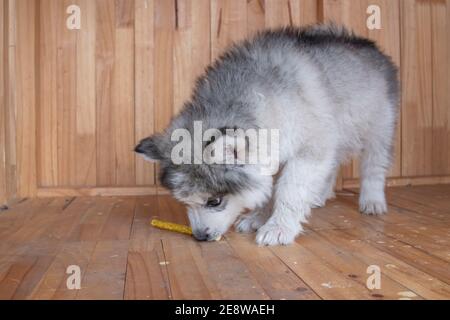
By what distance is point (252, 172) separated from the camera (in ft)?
8.50

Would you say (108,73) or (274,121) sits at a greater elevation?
(108,73)

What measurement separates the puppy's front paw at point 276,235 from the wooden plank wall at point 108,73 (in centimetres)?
175

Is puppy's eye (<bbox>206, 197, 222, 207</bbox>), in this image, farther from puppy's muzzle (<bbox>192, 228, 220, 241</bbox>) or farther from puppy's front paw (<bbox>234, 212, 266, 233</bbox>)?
puppy's front paw (<bbox>234, 212, 266, 233</bbox>)

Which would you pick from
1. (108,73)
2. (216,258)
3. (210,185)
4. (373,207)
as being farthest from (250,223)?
(108,73)

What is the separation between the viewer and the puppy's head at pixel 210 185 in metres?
2.50

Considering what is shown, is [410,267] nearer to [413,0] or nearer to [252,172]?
[252,172]

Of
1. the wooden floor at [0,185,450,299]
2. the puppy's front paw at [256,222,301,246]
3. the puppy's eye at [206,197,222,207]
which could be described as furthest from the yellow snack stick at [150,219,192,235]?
the puppy's front paw at [256,222,301,246]

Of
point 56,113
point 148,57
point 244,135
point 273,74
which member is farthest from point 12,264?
point 148,57

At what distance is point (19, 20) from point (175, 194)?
212 cm

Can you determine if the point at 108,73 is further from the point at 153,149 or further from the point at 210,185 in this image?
the point at 210,185

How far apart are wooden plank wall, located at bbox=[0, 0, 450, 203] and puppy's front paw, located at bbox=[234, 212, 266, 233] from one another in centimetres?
133

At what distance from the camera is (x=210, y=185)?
2502 mm

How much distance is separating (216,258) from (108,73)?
A: 89.5 inches

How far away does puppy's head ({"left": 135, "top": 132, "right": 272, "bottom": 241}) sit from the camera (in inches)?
98.4
